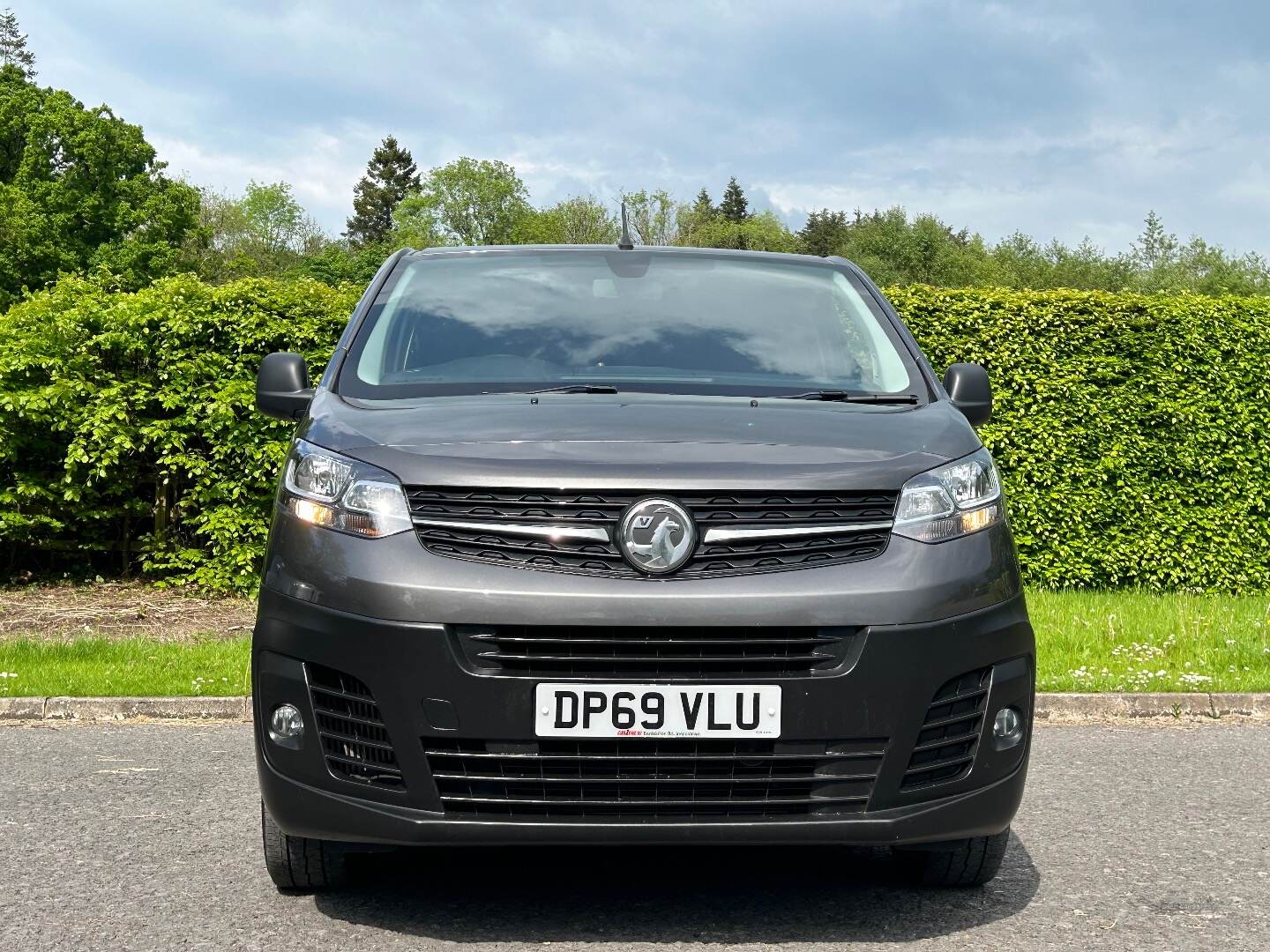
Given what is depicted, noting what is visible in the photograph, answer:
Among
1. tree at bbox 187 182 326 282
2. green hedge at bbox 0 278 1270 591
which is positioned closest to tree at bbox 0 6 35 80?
tree at bbox 187 182 326 282

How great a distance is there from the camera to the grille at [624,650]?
3512 millimetres

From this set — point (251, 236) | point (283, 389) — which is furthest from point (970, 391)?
point (251, 236)

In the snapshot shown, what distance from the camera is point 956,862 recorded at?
14.2 feet

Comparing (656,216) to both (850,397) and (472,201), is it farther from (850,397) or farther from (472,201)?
(850,397)

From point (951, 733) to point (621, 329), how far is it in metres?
1.71

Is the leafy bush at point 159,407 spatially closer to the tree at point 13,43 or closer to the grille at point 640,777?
the grille at point 640,777

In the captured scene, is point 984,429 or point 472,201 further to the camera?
point 472,201

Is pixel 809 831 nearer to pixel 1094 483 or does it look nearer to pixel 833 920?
pixel 833 920

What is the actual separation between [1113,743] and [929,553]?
391 centimetres

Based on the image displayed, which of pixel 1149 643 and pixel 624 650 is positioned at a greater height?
pixel 624 650

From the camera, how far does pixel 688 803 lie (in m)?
3.60

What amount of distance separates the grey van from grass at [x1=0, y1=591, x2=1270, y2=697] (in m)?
4.54

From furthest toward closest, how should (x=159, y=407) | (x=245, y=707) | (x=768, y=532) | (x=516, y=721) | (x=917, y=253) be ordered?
(x=917, y=253)
(x=159, y=407)
(x=245, y=707)
(x=768, y=532)
(x=516, y=721)

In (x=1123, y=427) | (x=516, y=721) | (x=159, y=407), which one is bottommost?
(x=516, y=721)
